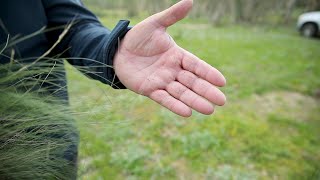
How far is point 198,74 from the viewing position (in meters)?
1.23

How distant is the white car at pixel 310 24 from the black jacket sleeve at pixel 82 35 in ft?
54.0

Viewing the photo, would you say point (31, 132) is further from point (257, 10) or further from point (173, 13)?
point (257, 10)

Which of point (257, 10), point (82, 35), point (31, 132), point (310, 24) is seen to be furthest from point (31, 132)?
point (257, 10)

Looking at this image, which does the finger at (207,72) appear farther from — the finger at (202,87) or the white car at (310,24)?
the white car at (310,24)

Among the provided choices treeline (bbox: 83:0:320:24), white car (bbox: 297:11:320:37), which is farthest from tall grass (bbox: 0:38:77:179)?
treeline (bbox: 83:0:320:24)

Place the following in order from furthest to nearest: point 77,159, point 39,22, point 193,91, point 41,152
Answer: point 39,22 < point 193,91 < point 77,159 < point 41,152

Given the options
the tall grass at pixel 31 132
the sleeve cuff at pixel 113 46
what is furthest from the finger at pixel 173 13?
the tall grass at pixel 31 132

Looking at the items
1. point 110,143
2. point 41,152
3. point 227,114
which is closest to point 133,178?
point 110,143

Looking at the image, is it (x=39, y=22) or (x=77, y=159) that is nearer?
(x=77, y=159)

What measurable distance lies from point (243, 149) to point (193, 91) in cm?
300

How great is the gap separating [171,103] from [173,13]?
0.31m

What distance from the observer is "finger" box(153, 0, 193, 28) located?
121cm

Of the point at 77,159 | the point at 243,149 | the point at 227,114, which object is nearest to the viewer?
the point at 77,159

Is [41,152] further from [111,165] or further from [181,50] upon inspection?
[111,165]
